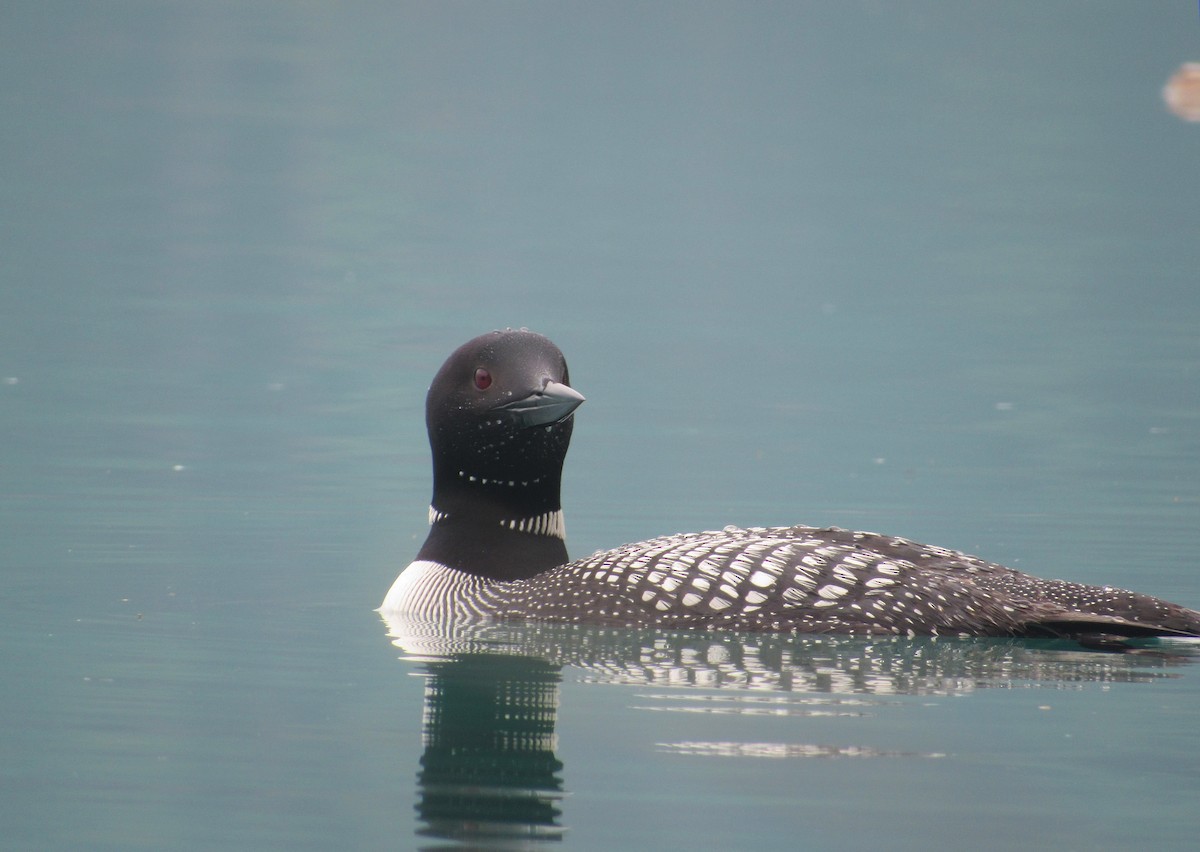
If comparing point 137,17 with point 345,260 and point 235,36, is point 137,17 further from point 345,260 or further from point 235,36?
point 345,260

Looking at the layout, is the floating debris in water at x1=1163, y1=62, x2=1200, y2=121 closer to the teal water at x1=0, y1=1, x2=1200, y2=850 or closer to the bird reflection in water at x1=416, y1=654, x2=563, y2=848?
the teal water at x1=0, y1=1, x2=1200, y2=850

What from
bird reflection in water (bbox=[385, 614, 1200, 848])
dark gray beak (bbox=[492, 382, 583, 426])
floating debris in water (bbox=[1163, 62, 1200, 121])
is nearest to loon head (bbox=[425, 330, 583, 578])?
dark gray beak (bbox=[492, 382, 583, 426])

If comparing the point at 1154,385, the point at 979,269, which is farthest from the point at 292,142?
the point at 1154,385

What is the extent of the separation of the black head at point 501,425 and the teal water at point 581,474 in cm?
52

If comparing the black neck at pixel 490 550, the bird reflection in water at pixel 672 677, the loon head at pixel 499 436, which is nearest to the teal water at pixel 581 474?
the bird reflection in water at pixel 672 677

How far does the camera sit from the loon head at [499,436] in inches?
211

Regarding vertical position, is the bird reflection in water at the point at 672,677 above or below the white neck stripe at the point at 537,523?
below

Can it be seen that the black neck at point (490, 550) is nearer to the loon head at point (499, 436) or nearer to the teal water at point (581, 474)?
the loon head at point (499, 436)

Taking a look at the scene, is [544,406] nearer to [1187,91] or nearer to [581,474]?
[1187,91]

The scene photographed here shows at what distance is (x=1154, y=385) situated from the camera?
39.1ft

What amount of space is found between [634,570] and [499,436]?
62 cm

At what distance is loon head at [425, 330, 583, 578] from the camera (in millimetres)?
5371

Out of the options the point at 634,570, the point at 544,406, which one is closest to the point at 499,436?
the point at 544,406

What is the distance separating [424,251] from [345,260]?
287 centimetres
